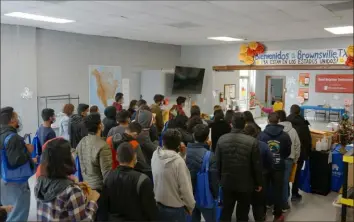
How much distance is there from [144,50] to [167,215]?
19.9 feet

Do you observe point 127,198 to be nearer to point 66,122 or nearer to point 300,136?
point 66,122

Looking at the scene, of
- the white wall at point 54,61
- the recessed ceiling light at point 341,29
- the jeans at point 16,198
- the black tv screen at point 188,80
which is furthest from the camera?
the black tv screen at point 188,80

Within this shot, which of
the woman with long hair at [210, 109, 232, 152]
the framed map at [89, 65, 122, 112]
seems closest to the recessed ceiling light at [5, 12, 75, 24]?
the framed map at [89, 65, 122, 112]

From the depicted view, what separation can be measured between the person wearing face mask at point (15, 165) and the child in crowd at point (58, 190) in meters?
1.35

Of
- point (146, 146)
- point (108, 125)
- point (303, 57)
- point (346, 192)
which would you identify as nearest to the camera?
point (346, 192)

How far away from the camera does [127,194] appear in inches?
80.1

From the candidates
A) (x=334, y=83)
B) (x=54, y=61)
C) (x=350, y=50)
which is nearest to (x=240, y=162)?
(x=54, y=61)

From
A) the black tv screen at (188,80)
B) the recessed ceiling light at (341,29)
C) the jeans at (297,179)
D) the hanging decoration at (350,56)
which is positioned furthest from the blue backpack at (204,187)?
the black tv screen at (188,80)

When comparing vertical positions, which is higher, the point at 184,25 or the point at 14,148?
the point at 184,25

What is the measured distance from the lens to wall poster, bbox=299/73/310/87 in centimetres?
1285

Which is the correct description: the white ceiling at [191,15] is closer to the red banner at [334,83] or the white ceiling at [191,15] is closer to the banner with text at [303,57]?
the banner with text at [303,57]

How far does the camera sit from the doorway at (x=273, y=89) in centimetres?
1522

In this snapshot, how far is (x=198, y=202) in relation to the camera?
2.99 metres

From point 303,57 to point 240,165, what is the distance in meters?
4.81
